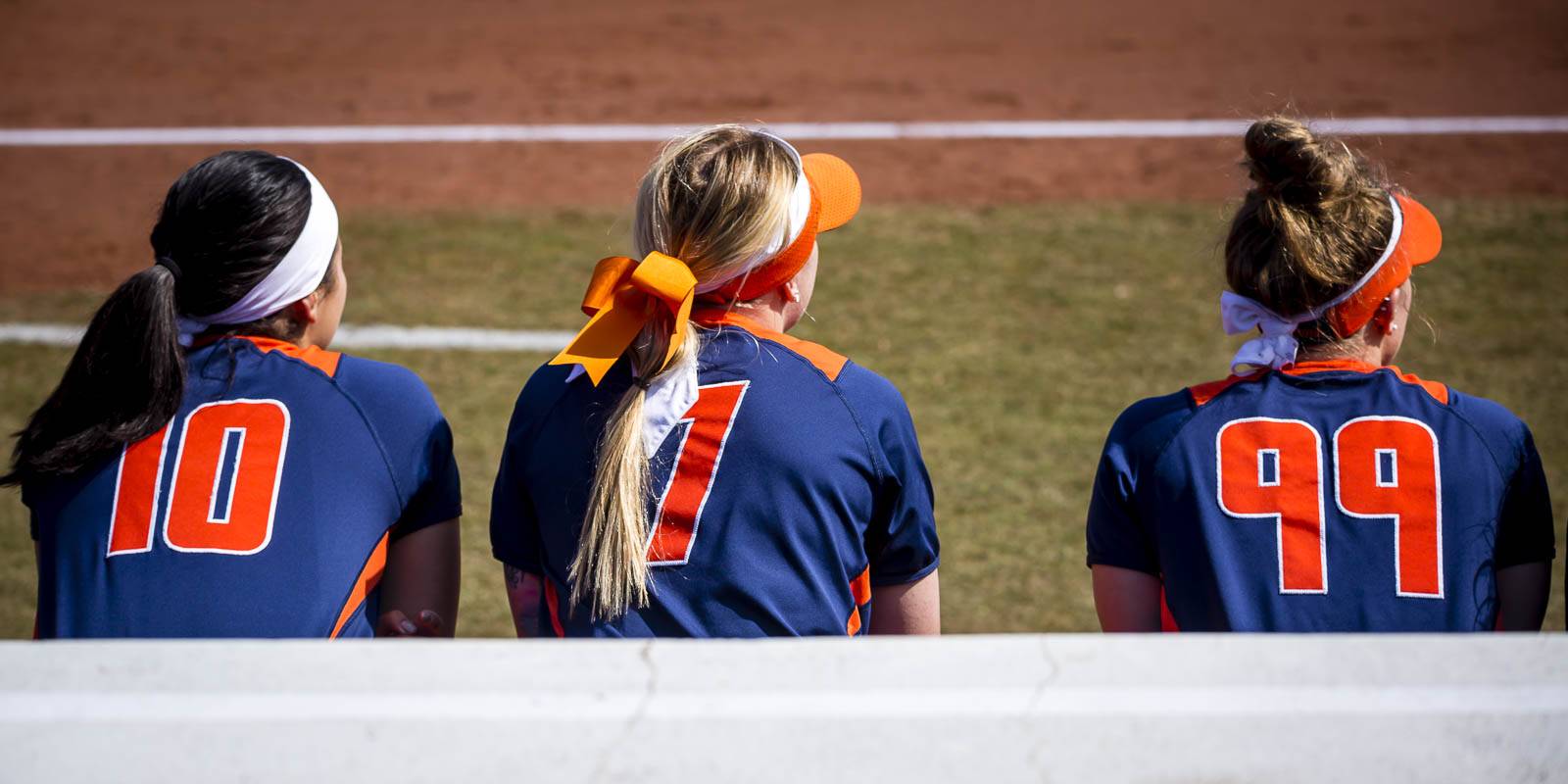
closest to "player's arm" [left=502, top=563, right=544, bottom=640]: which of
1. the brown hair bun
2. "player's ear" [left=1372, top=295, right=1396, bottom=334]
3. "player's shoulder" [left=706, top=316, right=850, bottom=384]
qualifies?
"player's shoulder" [left=706, top=316, right=850, bottom=384]

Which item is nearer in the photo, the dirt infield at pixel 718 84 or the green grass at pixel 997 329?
the green grass at pixel 997 329

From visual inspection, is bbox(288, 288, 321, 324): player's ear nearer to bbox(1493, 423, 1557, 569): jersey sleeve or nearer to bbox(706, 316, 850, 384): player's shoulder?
bbox(706, 316, 850, 384): player's shoulder

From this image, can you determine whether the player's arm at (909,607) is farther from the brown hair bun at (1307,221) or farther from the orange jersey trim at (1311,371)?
the brown hair bun at (1307,221)

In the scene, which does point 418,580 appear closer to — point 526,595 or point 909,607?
point 526,595

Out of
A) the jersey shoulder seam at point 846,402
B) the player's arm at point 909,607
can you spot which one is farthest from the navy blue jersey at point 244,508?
the player's arm at point 909,607

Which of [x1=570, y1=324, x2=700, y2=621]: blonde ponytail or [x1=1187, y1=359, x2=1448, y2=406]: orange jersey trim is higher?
[x1=1187, y1=359, x2=1448, y2=406]: orange jersey trim

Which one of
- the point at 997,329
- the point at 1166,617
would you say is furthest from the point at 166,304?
the point at 997,329

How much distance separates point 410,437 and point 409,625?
0.30 metres

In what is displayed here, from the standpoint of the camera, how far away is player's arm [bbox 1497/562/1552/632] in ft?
6.43

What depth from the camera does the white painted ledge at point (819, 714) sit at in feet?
4.37

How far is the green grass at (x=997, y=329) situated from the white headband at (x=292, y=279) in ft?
5.82

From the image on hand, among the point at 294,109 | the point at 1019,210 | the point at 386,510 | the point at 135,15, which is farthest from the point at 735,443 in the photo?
the point at 135,15

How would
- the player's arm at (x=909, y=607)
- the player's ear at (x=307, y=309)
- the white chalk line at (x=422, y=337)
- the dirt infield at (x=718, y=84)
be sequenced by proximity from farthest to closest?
the dirt infield at (x=718, y=84) < the white chalk line at (x=422, y=337) < the player's ear at (x=307, y=309) < the player's arm at (x=909, y=607)

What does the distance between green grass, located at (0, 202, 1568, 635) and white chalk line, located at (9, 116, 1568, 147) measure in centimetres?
103
